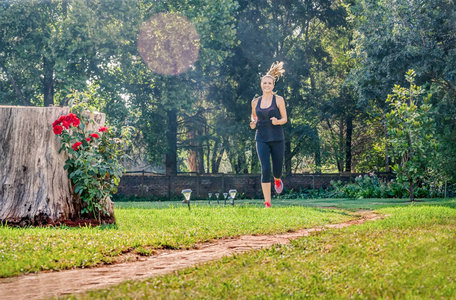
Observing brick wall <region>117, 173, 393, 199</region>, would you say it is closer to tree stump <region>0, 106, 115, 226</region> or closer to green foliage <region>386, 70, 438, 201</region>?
green foliage <region>386, 70, 438, 201</region>

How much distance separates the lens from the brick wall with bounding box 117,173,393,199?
971 inches

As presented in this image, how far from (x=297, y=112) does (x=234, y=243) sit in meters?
27.5

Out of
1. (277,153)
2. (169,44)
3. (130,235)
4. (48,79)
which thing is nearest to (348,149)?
(169,44)

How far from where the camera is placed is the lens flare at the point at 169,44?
83.3ft

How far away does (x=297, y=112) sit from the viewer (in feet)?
112

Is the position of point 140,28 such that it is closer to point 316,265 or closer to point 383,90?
point 383,90

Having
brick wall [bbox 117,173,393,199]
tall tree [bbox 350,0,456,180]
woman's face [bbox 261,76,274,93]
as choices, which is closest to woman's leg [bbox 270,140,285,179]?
woman's face [bbox 261,76,274,93]

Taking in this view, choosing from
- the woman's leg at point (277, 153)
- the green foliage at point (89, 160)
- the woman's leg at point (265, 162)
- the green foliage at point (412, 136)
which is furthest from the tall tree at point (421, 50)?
the green foliage at point (89, 160)

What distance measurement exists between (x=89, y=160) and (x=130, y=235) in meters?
2.20

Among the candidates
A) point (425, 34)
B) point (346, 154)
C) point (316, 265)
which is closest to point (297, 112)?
point (346, 154)

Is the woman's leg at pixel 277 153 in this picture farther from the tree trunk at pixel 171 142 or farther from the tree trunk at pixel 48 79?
the tree trunk at pixel 48 79

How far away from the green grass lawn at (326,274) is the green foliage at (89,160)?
431 centimetres

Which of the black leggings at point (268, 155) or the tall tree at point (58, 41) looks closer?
the black leggings at point (268, 155)

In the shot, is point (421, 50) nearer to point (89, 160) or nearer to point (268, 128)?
point (268, 128)
